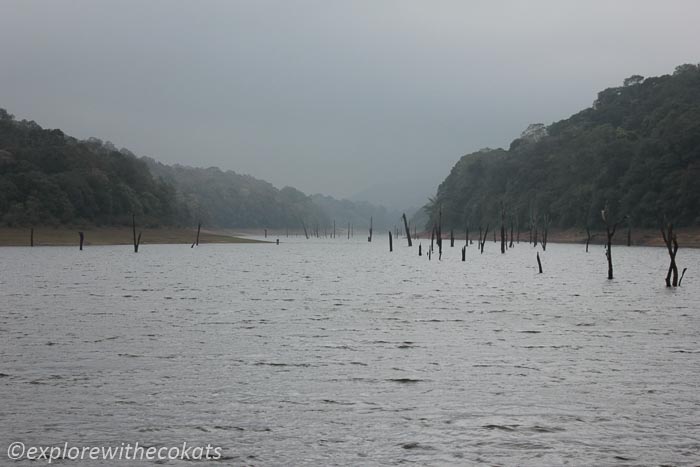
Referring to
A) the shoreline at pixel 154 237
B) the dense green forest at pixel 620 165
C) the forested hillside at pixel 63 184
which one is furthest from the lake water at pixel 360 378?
the forested hillside at pixel 63 184

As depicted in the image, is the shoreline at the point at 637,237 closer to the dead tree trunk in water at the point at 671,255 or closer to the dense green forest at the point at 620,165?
the dense green forest at the point at 620,165

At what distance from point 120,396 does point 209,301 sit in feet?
63.2

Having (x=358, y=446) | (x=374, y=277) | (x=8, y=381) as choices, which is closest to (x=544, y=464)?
(x=358, y=446)

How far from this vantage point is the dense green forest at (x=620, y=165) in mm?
106875

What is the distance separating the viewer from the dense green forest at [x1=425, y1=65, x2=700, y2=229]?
107m

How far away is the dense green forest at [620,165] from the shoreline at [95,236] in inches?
2892

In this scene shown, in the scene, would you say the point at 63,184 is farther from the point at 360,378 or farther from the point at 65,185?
the point at 360,378

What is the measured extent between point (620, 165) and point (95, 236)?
9419 centimetres

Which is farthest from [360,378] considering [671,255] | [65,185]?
[65,185]

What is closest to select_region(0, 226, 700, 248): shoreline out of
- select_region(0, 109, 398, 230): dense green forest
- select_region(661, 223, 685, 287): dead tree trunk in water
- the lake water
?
select_region(0, 109, 398, 230): dense green forest

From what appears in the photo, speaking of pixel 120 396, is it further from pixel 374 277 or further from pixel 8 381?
pixel 374 277

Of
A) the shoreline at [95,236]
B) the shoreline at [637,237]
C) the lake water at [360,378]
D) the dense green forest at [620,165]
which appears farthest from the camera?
the dense green forest at [620,165]

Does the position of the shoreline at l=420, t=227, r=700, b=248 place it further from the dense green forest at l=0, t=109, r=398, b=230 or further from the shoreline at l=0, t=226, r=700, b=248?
the dense green forest at l=0, t=109, r=398, b=230

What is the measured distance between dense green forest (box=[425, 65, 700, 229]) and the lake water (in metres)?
82.2
